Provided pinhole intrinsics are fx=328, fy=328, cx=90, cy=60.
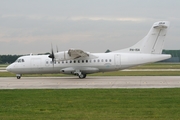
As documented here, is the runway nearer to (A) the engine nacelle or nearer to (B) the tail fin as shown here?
(A) the engine nacelle

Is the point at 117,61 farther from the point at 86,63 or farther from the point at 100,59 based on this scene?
the point at 86,63

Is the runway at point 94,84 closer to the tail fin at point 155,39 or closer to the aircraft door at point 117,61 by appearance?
the aircraft door at point 117,61
